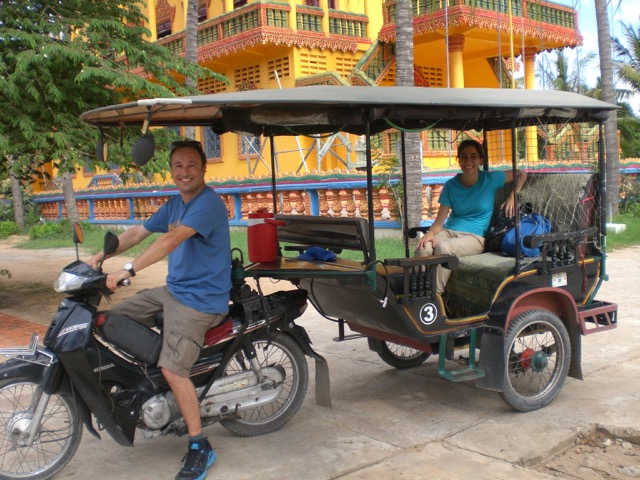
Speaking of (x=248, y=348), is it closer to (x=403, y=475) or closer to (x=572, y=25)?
(x=403, y=475)

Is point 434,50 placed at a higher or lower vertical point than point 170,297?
higher

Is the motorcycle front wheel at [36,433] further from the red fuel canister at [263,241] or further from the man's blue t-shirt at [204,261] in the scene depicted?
the red fuel canister at [263,241]

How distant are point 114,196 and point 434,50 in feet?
35.6

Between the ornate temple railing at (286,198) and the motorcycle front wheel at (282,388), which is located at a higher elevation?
the ornate temple railing at (286,198)

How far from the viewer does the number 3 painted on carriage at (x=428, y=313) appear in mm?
4422

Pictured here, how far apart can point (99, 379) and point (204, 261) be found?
2.74 ft

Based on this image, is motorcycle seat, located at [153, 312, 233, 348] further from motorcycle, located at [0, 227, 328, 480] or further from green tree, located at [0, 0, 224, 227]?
green tree, located at [0, 0, 224, 227]

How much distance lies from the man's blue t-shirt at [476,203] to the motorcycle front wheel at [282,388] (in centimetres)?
168

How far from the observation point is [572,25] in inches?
730

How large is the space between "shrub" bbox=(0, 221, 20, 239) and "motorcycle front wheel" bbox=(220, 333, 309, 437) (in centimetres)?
1974

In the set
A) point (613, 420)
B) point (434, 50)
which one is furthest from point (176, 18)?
point (613, 420)

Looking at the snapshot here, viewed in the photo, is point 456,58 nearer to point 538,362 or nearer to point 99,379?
point 538,362

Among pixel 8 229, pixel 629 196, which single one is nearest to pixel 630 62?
pixel 629 196

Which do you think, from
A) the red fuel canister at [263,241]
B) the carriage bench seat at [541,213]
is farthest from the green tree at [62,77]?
the carriage bench seat at [541,213]
